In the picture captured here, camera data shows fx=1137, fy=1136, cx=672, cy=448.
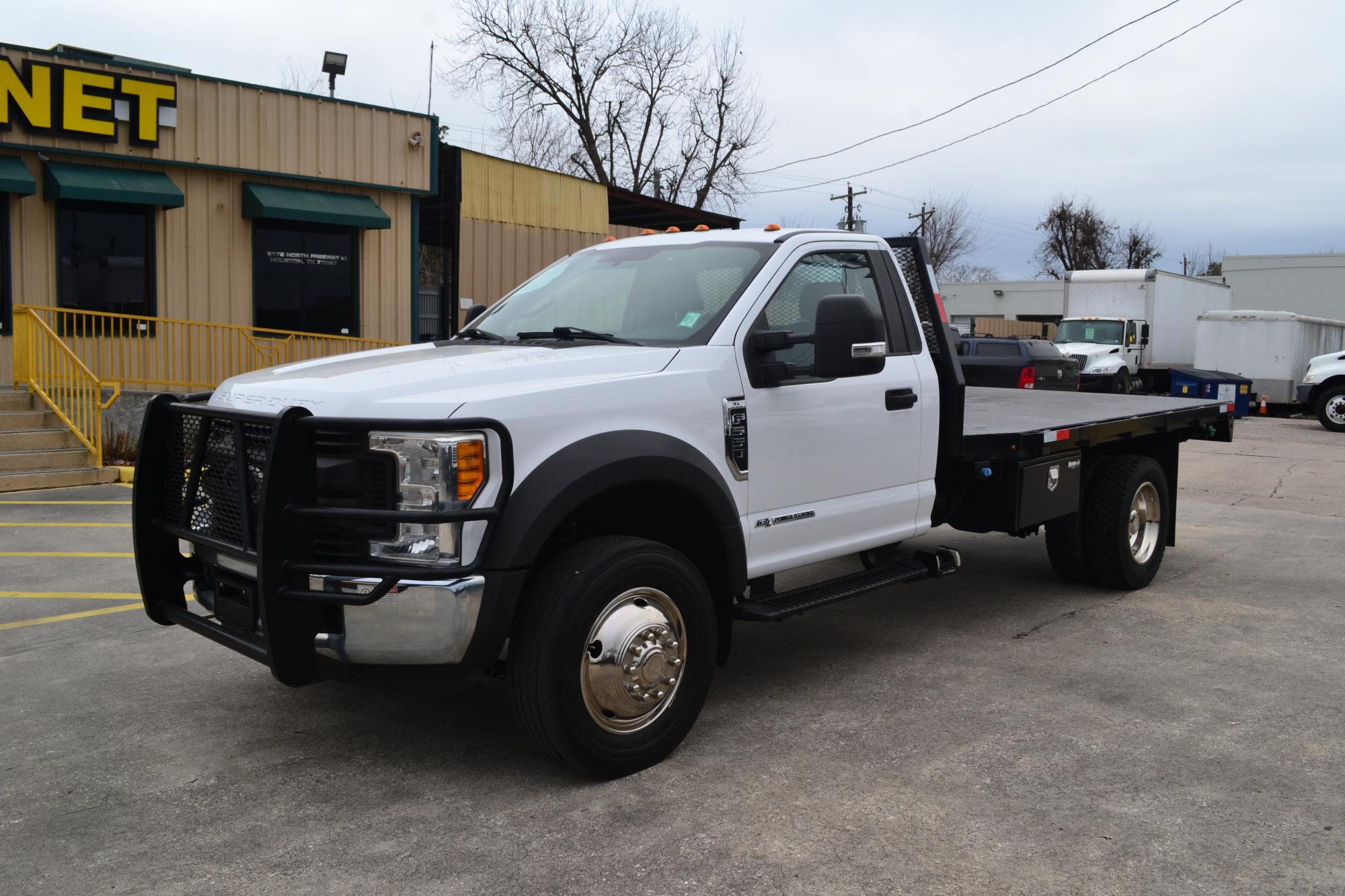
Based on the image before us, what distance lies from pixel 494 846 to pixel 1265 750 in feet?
9.62

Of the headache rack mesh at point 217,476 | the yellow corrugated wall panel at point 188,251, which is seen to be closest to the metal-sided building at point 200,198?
the yellow corrugated wall panel at point 188,251

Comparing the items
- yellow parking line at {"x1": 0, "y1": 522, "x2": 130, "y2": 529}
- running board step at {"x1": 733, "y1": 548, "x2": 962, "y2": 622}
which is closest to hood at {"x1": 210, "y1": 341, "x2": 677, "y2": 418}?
running board step at {"x1": 733, "y1": 548, "x2": 962, "y2": 622}

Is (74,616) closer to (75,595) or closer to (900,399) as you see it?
(75,595)

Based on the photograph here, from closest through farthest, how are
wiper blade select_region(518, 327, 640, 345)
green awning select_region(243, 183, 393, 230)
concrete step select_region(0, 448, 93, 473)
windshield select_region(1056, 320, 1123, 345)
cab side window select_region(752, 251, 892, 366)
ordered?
wiper blade select_region(518, 327, 640, 345)
cab side window select_region(752, 251, 892, 366)
concrete step select_region(0, 448, 93, 473)
green awning select_region(243, 183, 393, 230)
windshield select_region(1056, 320, 1123, 345)

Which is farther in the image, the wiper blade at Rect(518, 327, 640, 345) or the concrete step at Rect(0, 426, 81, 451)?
the concrete step at Rect(0, 426, 81, 451)

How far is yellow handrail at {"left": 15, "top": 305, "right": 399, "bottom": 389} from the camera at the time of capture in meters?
14.2

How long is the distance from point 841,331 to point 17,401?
11211 millimetres

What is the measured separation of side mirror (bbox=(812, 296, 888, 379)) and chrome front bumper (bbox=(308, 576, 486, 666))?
1.64 m

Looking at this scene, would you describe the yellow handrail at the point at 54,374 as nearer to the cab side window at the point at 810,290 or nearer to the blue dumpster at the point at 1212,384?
the cab side window at the point at 810,290

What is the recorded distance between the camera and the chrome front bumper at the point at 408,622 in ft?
11.5

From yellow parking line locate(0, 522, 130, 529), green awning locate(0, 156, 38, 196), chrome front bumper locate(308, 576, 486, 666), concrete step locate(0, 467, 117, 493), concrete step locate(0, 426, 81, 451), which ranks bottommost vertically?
yellow parking line locate(0, 522, 130, 529)

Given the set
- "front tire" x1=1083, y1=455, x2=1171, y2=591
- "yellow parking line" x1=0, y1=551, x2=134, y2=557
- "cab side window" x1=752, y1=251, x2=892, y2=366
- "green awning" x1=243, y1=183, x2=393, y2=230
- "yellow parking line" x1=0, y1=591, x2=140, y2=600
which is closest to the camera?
"cab side window" x1=752, y1=251, x2=892, y2=366

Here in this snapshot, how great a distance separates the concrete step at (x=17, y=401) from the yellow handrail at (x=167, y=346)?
113cm

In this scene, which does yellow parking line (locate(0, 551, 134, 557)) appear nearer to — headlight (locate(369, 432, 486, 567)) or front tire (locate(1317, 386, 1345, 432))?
headlight (locate(369, 432, 486, 567))
